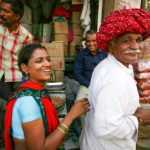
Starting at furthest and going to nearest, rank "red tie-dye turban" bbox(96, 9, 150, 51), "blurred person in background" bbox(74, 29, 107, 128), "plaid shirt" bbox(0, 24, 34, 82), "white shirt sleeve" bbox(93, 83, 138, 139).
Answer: "blurred person in background" bbox(74, 29, 107, 128) → "plaid shirt" bbox(0, 24, 34, 82) → "red tie-dye turban" bbox(96, 9, 150, 51) → "white shirt sleeve" bbox(93, 83, 138, 139)

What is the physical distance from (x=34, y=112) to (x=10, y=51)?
1487 millimetres

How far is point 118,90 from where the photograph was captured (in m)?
0.85

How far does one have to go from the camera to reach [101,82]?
0.92 m

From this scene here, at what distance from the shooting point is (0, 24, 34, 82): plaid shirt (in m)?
A: 2.09

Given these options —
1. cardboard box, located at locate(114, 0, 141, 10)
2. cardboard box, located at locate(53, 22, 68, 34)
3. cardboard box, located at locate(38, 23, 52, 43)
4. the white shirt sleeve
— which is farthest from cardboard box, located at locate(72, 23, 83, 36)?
the white shirt sleeve

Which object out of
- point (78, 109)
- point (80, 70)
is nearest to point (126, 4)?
point (80, 70)

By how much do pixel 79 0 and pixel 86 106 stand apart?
3.65 m

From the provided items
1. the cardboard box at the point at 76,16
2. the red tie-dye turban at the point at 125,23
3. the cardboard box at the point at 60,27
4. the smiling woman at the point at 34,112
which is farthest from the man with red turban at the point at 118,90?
Result: the cardboard box at the point at 76,16

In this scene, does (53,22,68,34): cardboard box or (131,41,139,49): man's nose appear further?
(53,22,68,34): cardboard box

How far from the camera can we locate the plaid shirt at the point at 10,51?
2086mm

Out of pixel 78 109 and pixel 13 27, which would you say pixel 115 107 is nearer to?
pixel 78 109

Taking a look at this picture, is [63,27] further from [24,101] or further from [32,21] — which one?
[24,101]

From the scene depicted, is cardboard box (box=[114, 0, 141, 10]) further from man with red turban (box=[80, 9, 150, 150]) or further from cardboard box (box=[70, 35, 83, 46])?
cardboard box (box=[70, 35, 83, 46])

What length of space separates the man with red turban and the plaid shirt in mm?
1417
